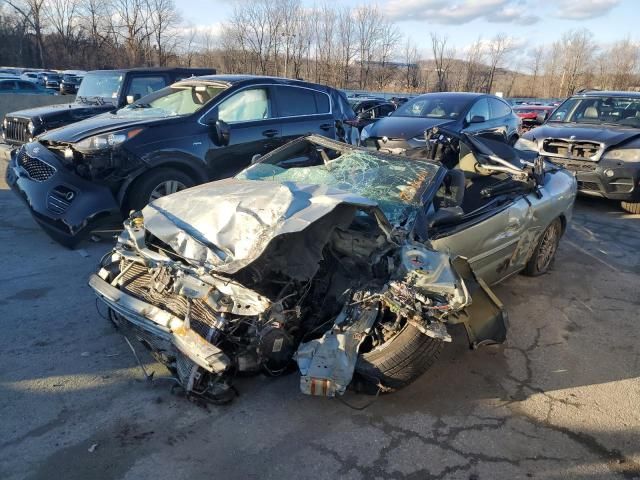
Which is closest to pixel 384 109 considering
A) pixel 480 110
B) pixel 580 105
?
pixel 480 110

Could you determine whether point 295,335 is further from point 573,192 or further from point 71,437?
point 573,192

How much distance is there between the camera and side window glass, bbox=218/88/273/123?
20.9ft

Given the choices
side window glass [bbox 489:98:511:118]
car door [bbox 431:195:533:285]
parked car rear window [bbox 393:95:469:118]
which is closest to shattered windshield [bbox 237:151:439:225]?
car door [bbox 431:195:533:285]

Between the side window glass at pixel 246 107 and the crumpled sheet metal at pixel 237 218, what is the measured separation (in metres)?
3.08

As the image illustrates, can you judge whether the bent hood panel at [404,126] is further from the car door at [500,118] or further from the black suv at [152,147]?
the black suv at [152,147]

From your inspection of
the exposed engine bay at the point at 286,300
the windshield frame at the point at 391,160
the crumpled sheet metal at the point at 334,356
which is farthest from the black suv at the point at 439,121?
the crumpled sheet metal at the point at 334,356

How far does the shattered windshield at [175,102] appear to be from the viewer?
6.24m

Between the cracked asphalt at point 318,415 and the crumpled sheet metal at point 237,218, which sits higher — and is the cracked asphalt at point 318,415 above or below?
below

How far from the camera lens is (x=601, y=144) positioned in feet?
26.2

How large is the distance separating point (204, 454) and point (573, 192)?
4.76 metres

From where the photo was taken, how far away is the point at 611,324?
436 centimetres

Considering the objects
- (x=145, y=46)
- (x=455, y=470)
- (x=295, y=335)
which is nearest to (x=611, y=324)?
(x=455, y=470)

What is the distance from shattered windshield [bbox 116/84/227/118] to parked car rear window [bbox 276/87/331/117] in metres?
0.92

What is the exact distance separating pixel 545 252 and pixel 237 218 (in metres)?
3.61
